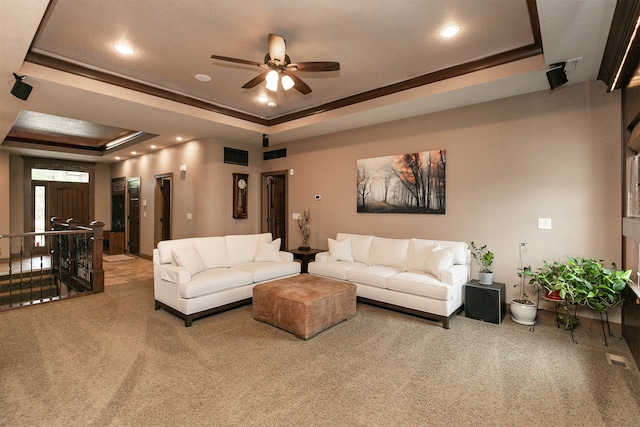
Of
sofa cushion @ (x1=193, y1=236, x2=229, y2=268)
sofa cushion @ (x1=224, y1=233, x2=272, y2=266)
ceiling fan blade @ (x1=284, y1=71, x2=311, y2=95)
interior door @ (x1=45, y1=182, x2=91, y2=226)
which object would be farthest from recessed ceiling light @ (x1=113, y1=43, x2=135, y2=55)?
interior door @ (x1=45, y1=182, x2=91, y2=226)

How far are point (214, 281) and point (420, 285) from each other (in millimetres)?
2481

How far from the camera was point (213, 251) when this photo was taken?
14.9 feet

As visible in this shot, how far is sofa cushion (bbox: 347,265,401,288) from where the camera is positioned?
4.13 m

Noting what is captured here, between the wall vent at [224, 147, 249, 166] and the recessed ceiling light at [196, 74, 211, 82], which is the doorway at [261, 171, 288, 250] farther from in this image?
the recessed ceiling light at [196, 74, 211, 82]

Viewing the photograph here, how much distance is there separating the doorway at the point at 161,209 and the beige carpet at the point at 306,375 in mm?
3971

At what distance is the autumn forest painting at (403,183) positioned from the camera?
466 centimetres

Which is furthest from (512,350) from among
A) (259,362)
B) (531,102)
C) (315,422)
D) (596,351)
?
(531,102)

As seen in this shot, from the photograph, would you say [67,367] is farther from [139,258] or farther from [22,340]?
[139,258]

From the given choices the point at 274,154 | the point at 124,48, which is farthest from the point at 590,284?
the point at 274,154

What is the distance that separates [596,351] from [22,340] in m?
5.63

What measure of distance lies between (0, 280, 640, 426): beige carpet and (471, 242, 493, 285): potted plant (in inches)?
20.7

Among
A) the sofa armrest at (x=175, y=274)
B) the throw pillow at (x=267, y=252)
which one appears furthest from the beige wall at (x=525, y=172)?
the sofa armrest at (x=175, y=274)

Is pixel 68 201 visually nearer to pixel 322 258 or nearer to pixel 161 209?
pixel 161 209

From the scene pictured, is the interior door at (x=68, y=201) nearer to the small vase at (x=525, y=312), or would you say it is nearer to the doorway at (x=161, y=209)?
the doorway at (x=161, y=209)
